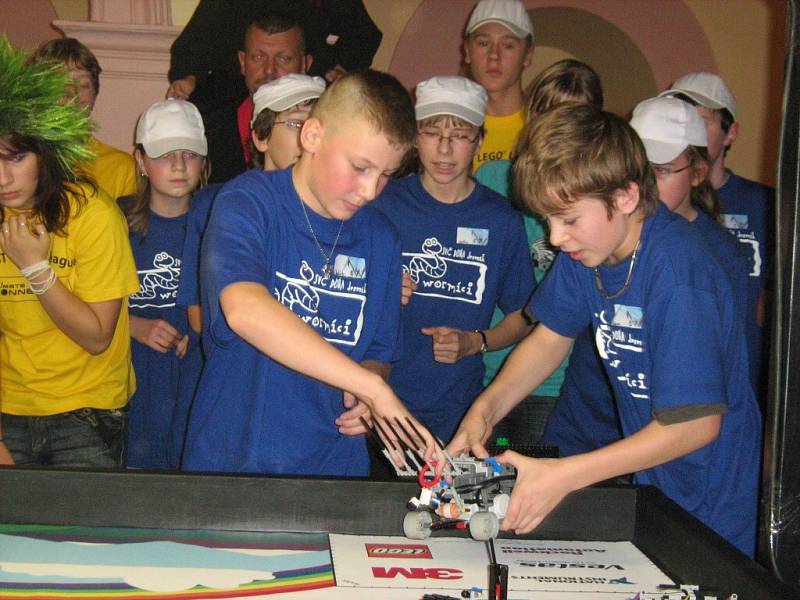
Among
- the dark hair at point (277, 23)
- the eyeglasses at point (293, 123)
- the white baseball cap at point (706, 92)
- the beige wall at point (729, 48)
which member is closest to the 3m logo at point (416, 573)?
the eyeglasses at point (293, 123)

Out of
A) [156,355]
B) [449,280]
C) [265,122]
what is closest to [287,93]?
[265,122]

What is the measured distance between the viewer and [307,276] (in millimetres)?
2035

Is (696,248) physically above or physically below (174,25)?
below

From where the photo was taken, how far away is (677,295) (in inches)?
68.6

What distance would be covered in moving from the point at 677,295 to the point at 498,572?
634 mm

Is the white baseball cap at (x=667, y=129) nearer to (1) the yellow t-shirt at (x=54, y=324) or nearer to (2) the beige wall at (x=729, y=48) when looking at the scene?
(1) the yellow t-shirt at (x=54, y=324)

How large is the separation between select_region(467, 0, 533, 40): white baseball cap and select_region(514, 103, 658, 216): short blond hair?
1772 mm

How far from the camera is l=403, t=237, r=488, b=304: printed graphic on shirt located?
2824 millimetres

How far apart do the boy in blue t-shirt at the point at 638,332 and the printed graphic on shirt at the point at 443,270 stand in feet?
2.49

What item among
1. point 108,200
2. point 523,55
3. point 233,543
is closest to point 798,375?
point 233,543

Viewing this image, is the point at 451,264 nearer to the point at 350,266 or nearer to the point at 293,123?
the point at 293,123

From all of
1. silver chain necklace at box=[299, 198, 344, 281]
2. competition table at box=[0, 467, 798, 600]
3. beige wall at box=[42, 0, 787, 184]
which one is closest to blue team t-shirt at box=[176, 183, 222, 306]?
silver chain necklace at box=[299, 198, 344, 281]

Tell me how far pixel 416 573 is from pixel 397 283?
753mm

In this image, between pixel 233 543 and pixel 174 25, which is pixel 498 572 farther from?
pixel 174 25
